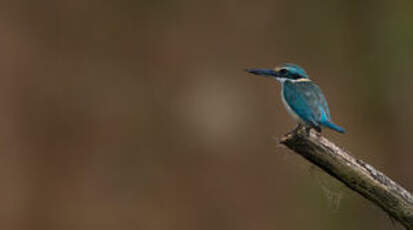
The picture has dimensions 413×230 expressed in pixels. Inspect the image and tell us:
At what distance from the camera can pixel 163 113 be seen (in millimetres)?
6059

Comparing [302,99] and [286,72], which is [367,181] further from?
[286,72]

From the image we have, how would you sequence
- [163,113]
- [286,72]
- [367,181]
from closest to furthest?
[367,181] → [286,72] → [163,113]

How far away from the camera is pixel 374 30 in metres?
7.07

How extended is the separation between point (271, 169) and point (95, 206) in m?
1.48

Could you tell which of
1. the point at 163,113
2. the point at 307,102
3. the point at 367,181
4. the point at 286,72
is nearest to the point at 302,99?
the point at 307,102

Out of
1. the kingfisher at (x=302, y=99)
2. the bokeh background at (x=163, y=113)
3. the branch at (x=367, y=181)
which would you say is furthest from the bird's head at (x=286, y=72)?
the bokeh background at (x=163, y=113)

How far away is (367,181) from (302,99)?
1.18m

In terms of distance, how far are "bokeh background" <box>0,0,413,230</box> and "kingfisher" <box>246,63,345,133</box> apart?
1.63m

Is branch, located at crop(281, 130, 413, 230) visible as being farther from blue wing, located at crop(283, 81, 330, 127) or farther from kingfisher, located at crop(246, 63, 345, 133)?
blue wing, located at crop(283, 81, 330, 127)

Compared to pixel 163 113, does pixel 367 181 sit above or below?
above

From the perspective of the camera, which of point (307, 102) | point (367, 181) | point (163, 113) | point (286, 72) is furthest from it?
point (163, 113)

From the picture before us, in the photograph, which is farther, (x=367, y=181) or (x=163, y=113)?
(x=163, y=113)

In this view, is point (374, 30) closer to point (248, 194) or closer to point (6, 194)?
point (248, 194)

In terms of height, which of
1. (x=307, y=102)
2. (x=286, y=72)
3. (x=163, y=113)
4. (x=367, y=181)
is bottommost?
(x=163, y=113)
